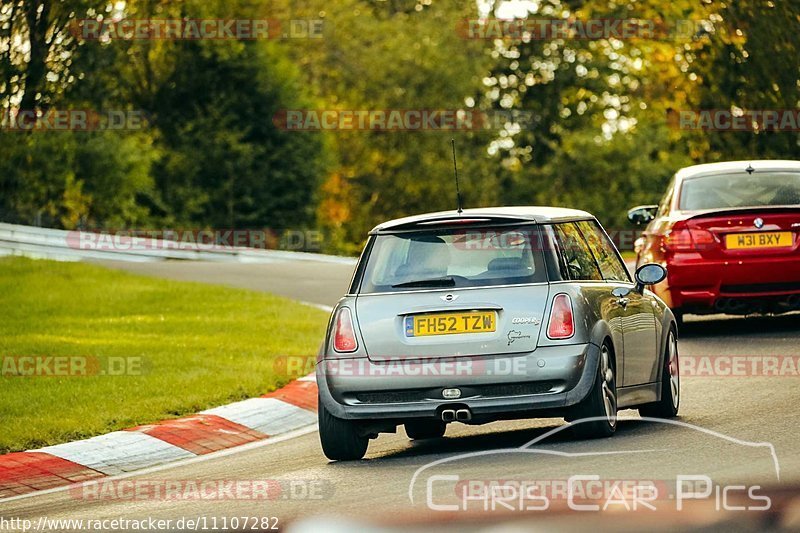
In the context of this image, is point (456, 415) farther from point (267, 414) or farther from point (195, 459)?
point (267, 414)

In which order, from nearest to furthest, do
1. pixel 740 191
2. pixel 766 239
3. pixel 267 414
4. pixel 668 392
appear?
pixel 668 392 → pixel 267 414 → pixel 766 239 → pixel 740 191

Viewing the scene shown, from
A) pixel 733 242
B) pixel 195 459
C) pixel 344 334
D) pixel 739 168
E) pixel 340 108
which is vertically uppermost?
pixel 340 108

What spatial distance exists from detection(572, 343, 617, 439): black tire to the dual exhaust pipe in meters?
0.60

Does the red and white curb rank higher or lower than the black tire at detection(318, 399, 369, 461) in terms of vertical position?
lower

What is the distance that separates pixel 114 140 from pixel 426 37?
2115 cm

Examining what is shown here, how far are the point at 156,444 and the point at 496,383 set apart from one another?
2853 millimetres

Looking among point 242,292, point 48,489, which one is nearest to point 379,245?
point 48,489

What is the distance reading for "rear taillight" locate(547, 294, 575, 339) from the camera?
351 inches

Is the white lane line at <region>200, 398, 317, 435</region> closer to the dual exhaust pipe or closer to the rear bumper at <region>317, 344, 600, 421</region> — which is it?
the rear bumper at <region>317, 344, 600, 421</region>

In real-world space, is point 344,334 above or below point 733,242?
below

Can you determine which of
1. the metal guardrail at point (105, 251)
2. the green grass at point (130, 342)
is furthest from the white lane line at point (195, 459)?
the metal guardrail at point (105, 251)

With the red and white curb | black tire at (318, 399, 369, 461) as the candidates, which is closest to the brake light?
the red and white curb

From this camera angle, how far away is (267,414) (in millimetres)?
12031

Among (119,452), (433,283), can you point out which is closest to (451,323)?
(433,283)
